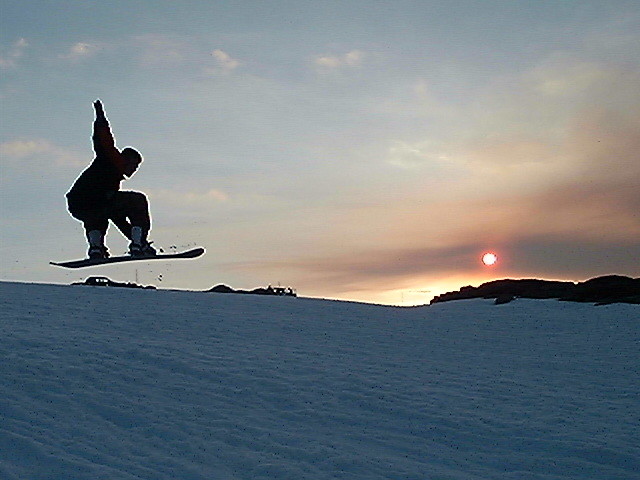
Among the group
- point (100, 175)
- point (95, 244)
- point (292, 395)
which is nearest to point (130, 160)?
point (100, 175)

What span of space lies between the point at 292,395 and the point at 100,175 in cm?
778

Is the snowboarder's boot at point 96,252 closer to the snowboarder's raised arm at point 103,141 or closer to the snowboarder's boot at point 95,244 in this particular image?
the snowboarder's boot at point 95,244

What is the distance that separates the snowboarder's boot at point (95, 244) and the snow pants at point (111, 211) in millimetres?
80

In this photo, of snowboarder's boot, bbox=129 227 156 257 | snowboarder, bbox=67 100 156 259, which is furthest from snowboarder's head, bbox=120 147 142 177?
snowboarder's boot, bbox=129 227 156 257

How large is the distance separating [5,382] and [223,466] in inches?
113

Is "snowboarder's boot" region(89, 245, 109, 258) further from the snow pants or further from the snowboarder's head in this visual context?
the snowboarder's head

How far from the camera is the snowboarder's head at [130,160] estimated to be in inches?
642

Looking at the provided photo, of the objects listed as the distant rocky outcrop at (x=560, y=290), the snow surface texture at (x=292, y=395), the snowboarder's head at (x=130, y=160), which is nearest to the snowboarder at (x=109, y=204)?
the snowboarder's head at (x=130, y=160)

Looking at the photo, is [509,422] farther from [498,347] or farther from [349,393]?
[498,347]

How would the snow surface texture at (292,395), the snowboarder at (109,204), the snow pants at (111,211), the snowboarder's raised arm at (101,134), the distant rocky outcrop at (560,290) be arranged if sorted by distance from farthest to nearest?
the distant rocky outcrop at (560,290) < the snow pants at (111,211) < the snowboarder at (109,204) < the snowboarder's raised arm at (101,134) < the snow surface texture at (292,395)

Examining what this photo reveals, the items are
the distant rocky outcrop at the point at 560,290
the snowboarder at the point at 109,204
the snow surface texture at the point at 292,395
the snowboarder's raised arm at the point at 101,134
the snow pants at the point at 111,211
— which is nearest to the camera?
the snow surface texture at the point at 292,395

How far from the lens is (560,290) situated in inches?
827

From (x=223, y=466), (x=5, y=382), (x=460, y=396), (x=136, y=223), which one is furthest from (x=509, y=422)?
(x=136, y=223)

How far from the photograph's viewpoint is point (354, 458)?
27.8ft
